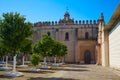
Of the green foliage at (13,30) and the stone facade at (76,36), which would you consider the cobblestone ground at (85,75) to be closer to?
the green foliage at (13,30)

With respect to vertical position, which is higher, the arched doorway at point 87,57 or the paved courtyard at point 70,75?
the arched doorway at point 87,57

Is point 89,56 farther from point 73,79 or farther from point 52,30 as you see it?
point 73,79

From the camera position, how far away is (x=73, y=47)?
5325cm

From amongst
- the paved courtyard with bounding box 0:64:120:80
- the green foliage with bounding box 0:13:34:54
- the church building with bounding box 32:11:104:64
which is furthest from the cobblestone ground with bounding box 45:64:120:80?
the church building with bounding box 32:11:104:64

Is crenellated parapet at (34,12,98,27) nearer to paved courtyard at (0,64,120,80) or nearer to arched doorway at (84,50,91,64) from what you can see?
arched doorway at (84,50,91,64)

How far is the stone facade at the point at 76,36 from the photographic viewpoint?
5200 cm

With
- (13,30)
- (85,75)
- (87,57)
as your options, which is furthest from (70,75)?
(87,57)

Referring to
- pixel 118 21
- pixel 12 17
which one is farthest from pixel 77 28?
pixel 12 17

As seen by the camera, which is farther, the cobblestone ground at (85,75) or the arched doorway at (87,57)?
the arched doorway at (87,57)

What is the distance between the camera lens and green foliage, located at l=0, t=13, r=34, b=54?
59.9ft

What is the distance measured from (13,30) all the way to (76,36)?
3591 cm

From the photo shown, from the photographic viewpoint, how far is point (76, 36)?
53.3 m

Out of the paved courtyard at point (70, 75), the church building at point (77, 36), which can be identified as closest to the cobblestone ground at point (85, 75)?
the paved courtyard at point (70, 75)

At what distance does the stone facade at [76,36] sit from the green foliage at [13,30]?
34060 millimetres
